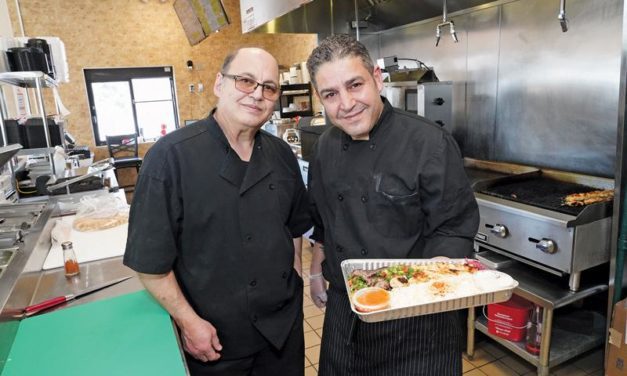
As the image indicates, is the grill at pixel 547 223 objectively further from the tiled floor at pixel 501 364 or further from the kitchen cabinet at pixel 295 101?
the kitchen cabinet at pixel 295 101

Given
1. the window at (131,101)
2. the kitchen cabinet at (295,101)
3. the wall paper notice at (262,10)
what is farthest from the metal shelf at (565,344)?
the window at (131,101)

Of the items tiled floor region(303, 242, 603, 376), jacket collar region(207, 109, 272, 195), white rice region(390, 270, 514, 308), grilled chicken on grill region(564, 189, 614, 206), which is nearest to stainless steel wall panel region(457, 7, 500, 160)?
grilled chicken on grill region(564, 189, 614, 206)

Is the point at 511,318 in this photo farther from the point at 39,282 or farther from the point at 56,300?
the point at 39,282

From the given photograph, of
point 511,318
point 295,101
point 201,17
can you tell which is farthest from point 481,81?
point 295,101

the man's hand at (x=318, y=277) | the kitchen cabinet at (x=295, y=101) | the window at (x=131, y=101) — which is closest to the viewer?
the man's hand at (x=318, y=277)

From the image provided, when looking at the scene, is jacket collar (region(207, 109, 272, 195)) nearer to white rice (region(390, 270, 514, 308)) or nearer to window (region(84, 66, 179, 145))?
white rice (region(390, 270, 514, 308))

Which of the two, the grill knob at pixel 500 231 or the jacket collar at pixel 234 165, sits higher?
the jacket collar at pixel 234 165

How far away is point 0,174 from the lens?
291 cm

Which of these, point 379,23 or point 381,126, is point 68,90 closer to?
point 379,23

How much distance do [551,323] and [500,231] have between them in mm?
507

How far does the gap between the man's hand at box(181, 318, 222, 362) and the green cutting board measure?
90 millimetres

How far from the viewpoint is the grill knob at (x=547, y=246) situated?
1.97m

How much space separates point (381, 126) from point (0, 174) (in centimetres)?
283

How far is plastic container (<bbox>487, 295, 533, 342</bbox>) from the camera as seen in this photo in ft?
7.49
